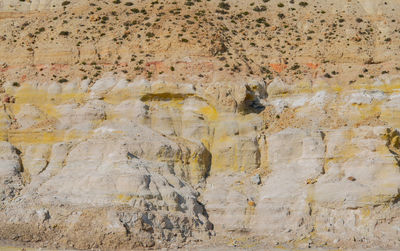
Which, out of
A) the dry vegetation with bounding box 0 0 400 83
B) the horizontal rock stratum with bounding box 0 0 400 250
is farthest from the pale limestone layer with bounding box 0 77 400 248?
the dry vegetation with bounding box 0 0 400 83

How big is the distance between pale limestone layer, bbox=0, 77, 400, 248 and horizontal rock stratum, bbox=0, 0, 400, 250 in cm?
8

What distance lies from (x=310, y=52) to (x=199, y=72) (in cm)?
833

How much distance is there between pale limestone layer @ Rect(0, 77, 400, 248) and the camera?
2878cm

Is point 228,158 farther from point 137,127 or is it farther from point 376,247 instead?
point 376,247

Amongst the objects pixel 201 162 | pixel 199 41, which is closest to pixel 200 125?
pixel 201 162

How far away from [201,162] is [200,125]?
2.55 metres

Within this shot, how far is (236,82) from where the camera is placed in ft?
117

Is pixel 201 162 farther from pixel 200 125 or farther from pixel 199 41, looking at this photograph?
pixel 199 41

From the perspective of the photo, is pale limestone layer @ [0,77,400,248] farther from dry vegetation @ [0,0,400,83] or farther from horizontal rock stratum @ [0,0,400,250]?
dry vegetation @ [0,0,400,83]

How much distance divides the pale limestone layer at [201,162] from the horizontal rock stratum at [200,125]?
0.08 metres

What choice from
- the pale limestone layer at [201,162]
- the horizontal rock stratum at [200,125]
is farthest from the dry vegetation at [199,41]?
the pale limestone layer at [201,162]

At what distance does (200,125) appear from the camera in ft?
114

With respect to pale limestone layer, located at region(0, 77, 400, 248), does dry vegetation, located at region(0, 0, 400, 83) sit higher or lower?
higher

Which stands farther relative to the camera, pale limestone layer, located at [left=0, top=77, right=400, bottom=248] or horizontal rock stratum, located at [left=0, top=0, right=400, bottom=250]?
horizontal rock stratum, located at [left=0, top=0, right=400, bottom=250]
